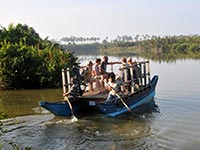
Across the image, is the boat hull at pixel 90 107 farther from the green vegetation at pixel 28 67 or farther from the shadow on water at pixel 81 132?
the green vegetation at pixel 28 67

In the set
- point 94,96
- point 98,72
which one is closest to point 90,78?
point 98,72

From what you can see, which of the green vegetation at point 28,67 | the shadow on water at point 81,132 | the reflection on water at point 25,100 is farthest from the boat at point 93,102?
the green vegetation at point 28,67

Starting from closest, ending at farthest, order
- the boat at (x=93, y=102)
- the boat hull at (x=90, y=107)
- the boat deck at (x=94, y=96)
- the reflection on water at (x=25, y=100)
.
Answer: the boat hull at (x=90, y=107)
the boat at (x=93, y=102)
the boat deck at (x=94, y=96)
the reflection on water at (x=25, y=100)

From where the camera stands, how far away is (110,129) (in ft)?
38.4

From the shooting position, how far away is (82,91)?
1419 cm

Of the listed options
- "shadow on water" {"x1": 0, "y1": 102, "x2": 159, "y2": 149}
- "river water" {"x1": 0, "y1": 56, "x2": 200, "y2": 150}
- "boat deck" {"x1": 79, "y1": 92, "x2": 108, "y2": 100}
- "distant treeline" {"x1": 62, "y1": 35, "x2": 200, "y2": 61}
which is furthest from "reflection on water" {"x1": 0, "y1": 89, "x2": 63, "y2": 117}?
"distant treeline" {"x1": 62, "y1": 35, "x2": 200, "y2": 61}

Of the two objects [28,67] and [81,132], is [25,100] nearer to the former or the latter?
[28,67]

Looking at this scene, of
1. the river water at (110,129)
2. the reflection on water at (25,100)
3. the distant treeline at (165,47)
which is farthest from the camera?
the distant treeline at (165,47)

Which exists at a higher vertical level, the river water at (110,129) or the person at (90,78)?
the person at (90,78)

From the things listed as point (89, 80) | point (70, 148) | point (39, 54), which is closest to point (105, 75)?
point (89, 80)

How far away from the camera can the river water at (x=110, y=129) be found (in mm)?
10016

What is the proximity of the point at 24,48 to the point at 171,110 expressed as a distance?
11877 millimetres

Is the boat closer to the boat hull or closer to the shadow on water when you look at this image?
the boat hull

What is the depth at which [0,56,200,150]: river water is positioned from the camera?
10016 millimetres
